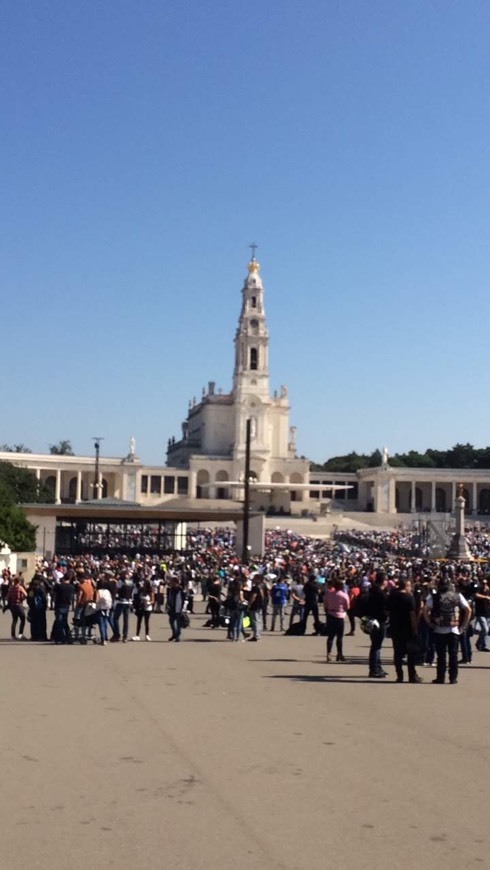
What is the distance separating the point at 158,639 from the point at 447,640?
308 inches

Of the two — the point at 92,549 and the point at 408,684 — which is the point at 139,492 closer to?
Answer: the point at 92,549

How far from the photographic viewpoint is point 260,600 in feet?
63.2

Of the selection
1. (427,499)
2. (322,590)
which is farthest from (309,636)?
(427,499)

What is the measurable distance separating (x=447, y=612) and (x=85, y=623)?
7.24 m

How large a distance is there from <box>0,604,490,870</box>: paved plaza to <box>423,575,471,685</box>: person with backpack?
340 millimetres

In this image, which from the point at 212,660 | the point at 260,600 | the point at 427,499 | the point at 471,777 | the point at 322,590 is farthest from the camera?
the point at 427,499

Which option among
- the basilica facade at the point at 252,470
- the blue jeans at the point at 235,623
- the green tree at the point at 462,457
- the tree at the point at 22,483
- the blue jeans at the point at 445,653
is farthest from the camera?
the green tree at the point at 462,457

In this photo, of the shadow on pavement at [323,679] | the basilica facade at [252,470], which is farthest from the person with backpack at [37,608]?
the basilica facade at [252,470]

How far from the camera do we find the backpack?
12.5m

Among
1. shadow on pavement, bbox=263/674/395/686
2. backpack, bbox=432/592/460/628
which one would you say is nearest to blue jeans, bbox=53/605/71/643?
shadow on pavement, bbox=263/674/395/686

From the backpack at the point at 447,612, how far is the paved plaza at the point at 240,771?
2.23 ft

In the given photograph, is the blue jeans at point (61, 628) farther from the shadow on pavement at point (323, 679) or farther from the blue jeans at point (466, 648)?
the blue jeans at point (466, 648)

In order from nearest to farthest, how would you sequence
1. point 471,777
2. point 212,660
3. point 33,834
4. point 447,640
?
point 33,834
point 471,777
point 447,640
point 212,660

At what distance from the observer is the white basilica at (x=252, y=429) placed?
105 metres
